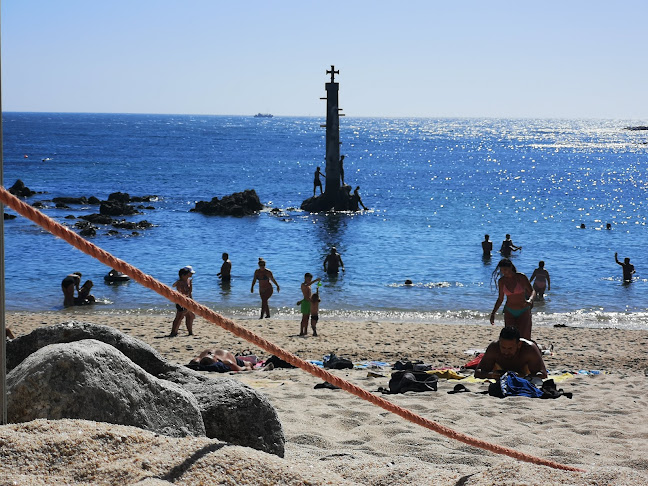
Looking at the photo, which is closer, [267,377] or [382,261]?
[267,377]

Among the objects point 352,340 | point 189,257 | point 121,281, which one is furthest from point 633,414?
point 189,257

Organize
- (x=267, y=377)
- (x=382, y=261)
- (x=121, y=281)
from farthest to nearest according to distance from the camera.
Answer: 1. (x=382, y=261)
2. (x=121, y=281)
3. (x=267, y=377)

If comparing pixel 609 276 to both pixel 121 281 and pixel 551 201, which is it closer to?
pixel 121 281

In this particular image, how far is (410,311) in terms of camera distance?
57.1 feet

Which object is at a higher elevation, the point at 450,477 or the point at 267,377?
the point at 450,477

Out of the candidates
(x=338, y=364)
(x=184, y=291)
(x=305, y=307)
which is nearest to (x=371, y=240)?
(x=305, y=307)

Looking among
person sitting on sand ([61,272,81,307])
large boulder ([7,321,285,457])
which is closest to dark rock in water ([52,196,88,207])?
person sitting on sand ([61,272,81,307])

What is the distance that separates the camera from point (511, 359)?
8.03 m

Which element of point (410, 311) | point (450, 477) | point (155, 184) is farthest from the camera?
point (155, 184)

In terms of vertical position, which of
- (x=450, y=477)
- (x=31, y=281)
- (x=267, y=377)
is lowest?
(x=31, y=281)

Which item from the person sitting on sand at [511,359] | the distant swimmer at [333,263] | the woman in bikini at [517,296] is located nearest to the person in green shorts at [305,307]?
the woman in bikini at [517,296]

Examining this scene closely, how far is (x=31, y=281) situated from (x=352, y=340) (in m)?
11.9

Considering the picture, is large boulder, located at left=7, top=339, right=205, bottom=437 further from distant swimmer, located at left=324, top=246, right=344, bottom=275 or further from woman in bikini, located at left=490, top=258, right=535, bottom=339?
distant swimmer, located at left=324, top=246, right=344, bottom=275

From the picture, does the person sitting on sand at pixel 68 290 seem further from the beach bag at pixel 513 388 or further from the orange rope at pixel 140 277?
the orange rope at pixel 140 277
